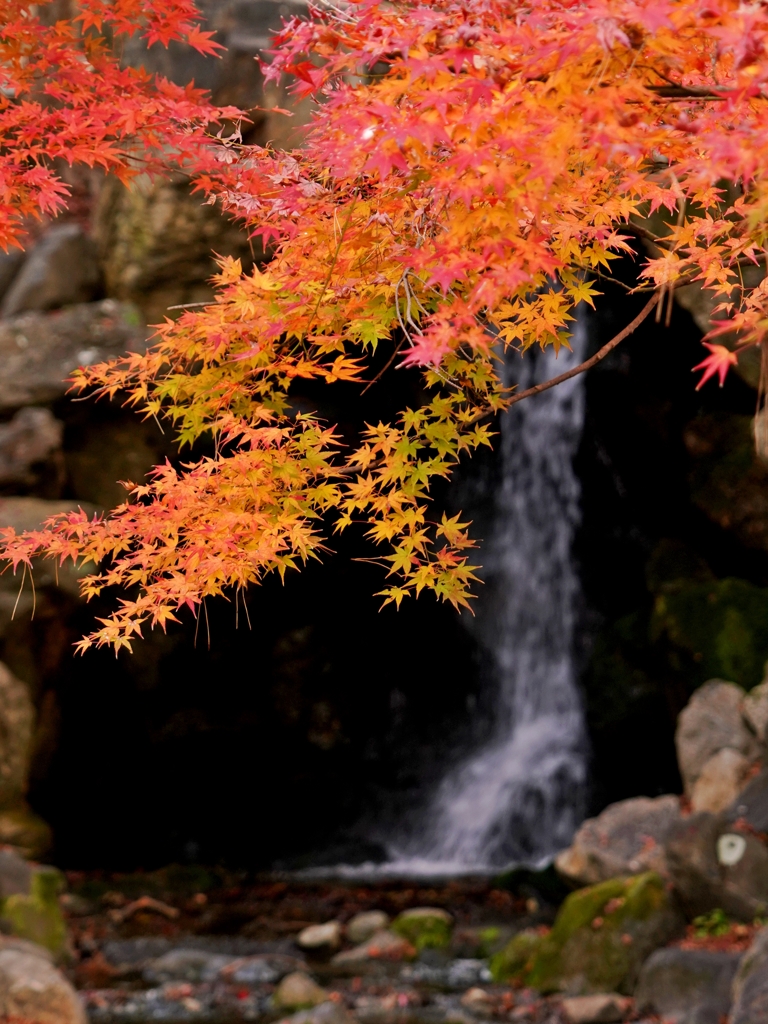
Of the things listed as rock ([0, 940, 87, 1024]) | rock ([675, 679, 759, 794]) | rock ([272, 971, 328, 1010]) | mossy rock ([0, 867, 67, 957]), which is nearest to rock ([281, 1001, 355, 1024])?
rock ([272, 971, 328, 1010])

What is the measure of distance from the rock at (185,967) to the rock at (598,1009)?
116 inches

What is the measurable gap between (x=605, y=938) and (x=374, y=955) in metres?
2.54

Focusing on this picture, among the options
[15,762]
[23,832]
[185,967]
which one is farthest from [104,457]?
[185,967]

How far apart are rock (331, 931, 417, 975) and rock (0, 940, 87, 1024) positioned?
9.53 feet

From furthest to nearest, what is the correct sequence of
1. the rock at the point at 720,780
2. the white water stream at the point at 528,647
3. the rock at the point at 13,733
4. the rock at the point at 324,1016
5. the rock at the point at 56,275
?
the white water stream at the point at 528,647, the rock at the point at 56,275, the rock at the point at 13,733, the rock at the point at 720,780, the rock at the point at 324,1016

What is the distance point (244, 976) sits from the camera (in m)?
8.74

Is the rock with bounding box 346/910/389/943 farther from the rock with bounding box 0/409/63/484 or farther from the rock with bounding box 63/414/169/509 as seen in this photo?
the rock with bounding box 0/409/63/484

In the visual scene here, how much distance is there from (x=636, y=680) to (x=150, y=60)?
427 inches

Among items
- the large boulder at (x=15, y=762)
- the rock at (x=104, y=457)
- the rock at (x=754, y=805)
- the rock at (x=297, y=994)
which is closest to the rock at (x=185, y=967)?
the rock at (x=297, y=994)

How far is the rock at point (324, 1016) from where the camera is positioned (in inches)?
272

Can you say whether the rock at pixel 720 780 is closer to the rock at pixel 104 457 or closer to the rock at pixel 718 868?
the rock at pixel 718 868

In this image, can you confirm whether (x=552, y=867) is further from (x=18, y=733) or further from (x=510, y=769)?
(x=18, y=733)

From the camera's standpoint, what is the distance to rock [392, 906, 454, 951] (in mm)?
9409

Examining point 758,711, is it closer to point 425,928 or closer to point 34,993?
point 425,928
